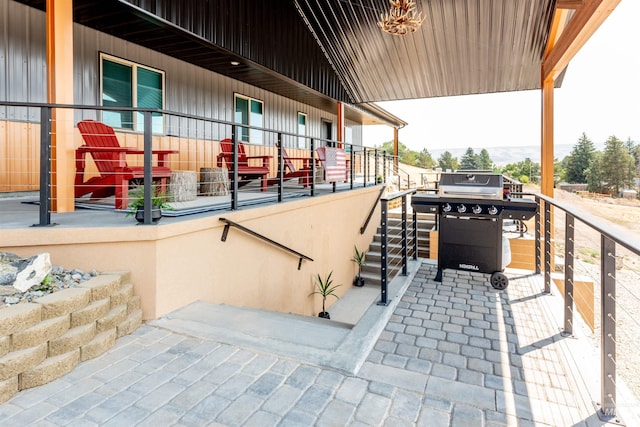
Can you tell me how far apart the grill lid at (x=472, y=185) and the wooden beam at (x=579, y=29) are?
231 centimetres

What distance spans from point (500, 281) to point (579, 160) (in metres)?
46.3

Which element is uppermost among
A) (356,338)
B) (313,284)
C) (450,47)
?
(450,47)

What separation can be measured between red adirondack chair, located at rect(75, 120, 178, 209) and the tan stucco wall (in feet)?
3.19

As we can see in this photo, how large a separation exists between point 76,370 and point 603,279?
2.77m

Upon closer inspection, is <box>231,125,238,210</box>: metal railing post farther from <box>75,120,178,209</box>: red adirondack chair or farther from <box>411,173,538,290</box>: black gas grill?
<box>411,173,538,290</box>: black gas grill

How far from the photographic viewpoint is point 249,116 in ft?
30.1

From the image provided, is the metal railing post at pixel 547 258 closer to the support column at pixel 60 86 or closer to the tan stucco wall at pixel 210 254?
the tan stucco wall at pixel 210 254

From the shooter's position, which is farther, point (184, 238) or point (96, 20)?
point (96, 20)

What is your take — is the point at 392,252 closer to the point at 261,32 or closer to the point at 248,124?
the point at 248,124

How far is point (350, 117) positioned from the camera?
15016 mm

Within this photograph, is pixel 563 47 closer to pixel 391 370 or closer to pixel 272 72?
pixel 272 72

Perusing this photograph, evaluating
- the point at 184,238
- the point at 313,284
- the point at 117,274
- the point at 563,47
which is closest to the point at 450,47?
the point at 563,47

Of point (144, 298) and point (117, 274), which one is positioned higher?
point (117, 274)

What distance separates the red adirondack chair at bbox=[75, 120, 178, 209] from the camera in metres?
3.99
